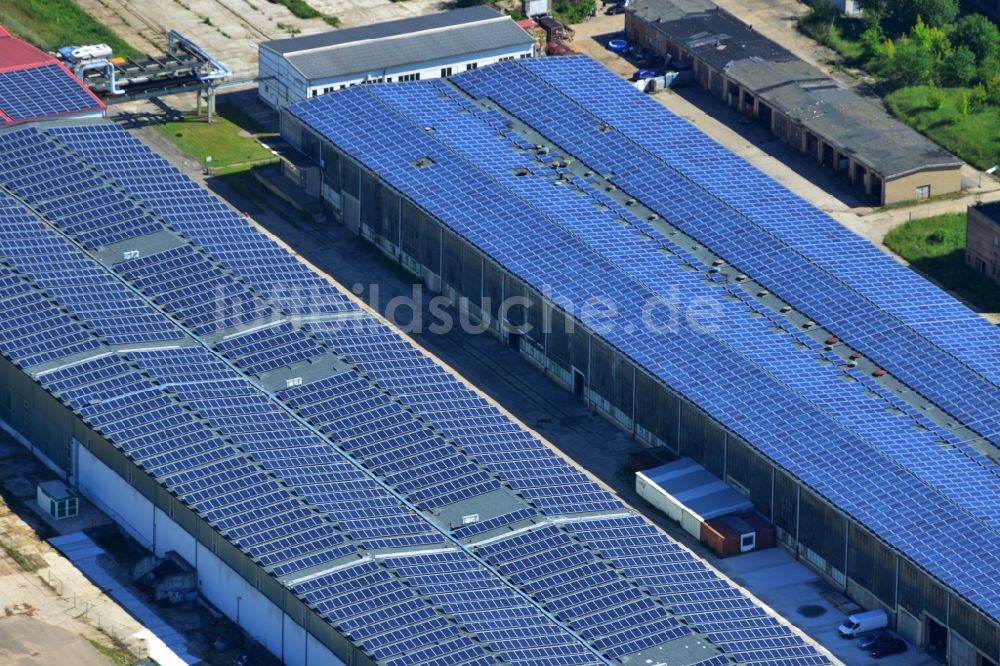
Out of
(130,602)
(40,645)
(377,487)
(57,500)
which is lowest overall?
(130,602)

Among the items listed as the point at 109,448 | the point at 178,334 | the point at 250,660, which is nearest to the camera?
the point at 250,660

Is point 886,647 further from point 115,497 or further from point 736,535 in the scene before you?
point 115,497

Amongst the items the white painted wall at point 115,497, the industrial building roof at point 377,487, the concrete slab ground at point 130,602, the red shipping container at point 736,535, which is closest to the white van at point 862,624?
the industrial building roof at point 377,487

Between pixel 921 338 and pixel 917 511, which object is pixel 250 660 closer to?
pixel 917 511

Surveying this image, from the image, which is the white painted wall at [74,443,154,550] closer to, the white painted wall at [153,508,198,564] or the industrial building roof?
the white painted wall at [153,508,198,564]

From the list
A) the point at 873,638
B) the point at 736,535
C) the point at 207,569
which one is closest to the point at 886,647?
the point at 873,638

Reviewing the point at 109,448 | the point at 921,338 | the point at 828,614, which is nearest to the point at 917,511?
the point at 828,614
